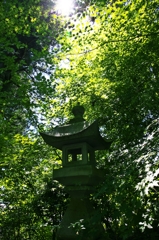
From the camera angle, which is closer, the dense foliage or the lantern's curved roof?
the lantern's curved roof

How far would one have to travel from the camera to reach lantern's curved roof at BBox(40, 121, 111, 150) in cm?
419

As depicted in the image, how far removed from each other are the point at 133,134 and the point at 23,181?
3.62 metres

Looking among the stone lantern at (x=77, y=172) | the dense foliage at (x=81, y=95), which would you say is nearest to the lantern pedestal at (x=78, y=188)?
the stone lantern at (x=77, y=172)

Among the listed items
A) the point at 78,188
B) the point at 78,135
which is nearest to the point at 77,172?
the point at 78,188

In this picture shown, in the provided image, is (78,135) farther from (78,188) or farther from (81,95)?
(81,95)

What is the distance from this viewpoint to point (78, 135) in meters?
4.24

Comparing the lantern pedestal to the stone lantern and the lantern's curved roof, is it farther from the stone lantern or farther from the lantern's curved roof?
the lantern's curved roof

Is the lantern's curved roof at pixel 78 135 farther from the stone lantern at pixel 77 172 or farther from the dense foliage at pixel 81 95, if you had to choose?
the dense foliage at pixel 81 95

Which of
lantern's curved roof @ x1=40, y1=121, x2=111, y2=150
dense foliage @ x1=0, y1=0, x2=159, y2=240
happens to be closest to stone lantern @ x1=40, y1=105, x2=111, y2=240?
lantern's curved roof @ x1=40, y1=121, x2=111, y2=150

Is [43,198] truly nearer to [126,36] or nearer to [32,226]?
[32,226]

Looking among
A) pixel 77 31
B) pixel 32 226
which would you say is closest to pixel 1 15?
pixel 77 31

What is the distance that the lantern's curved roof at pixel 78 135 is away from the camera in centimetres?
419

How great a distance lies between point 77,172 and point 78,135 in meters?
0.73

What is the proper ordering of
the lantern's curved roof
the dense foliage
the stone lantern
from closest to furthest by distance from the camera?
the stone lantern → the lantern's curved roof → the dense foliage
